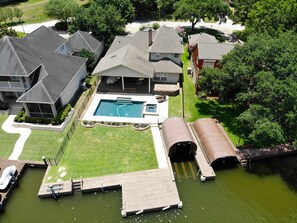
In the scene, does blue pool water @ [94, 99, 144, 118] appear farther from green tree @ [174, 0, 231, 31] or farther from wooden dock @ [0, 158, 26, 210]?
green tree @ [174, 0, 231, 31]

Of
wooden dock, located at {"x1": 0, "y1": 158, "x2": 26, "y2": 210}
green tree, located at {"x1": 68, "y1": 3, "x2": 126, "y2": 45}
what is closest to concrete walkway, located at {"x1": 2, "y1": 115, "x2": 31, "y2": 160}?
wooden dock, located at {"x1": 0, "y1": 158, "x2": 26, "y2": 210}

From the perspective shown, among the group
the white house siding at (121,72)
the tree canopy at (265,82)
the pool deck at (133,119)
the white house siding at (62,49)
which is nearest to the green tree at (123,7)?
the white house siding at (62,49)

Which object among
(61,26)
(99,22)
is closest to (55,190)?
(99,22)

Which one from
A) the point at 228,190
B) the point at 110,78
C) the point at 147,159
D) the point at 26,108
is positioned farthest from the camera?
the point at 110,78

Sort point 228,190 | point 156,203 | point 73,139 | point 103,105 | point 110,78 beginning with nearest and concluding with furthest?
point 156,203 < point 228,190 < point 73,139 < point 103,105 < point 110,78

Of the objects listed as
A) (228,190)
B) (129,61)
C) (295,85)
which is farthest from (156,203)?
(129,61)

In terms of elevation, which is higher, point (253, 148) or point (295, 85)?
point (295, 85)

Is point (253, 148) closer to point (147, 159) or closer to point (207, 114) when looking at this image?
point (207, 114)

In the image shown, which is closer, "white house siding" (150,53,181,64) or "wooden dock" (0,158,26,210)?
"wooden dock" (0,158,26,210)
